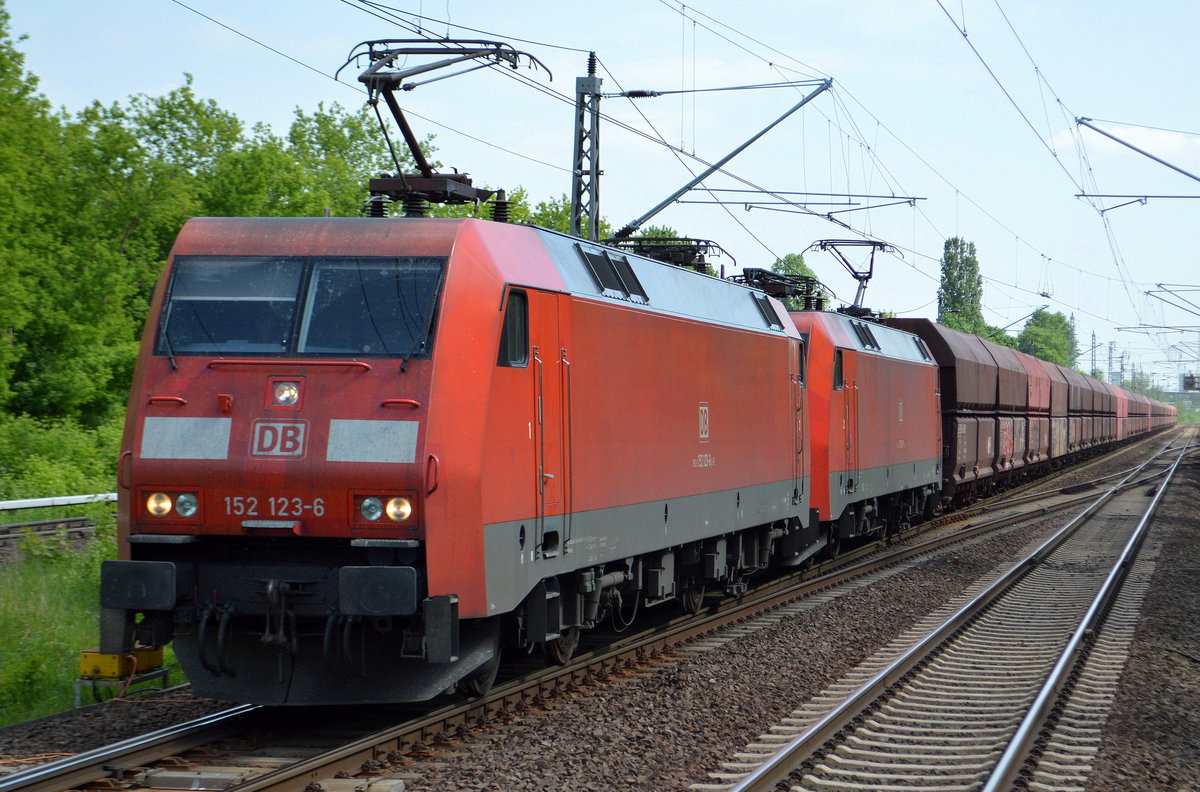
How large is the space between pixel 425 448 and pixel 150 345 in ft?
6.58

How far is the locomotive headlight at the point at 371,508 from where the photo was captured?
7445 millimetres

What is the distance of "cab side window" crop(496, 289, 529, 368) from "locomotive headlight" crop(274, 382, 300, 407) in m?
1.29

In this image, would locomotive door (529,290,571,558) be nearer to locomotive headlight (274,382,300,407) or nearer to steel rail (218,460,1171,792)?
steel rail (218,460,1171,792)

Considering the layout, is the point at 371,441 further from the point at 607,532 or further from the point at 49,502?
the point at 49,502

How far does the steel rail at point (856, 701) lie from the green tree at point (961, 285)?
92.6 meters

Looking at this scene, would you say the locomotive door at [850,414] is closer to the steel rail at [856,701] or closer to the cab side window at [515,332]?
the steel rail at [856,701]

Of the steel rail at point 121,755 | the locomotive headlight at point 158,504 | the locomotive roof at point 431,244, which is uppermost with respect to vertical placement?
the locomotive roof at point 431,244

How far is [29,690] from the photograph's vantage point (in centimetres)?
952

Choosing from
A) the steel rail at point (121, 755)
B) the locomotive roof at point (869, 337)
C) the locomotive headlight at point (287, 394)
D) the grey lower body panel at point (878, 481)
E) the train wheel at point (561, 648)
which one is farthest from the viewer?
the locomotive roof at point (869, 337)

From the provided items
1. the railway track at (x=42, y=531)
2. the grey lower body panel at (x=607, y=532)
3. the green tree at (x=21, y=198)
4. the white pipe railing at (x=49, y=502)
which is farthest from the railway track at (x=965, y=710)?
the green tree at (x=21, y=198)

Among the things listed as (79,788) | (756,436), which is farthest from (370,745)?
(756,436)

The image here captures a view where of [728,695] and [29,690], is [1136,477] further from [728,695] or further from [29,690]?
[29,690]

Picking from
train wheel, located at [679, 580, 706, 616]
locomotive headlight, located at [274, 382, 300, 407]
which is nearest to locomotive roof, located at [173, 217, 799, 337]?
locomotive headlight, located at [274, 382, 300, 407]

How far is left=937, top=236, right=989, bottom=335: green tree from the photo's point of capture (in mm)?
106938
